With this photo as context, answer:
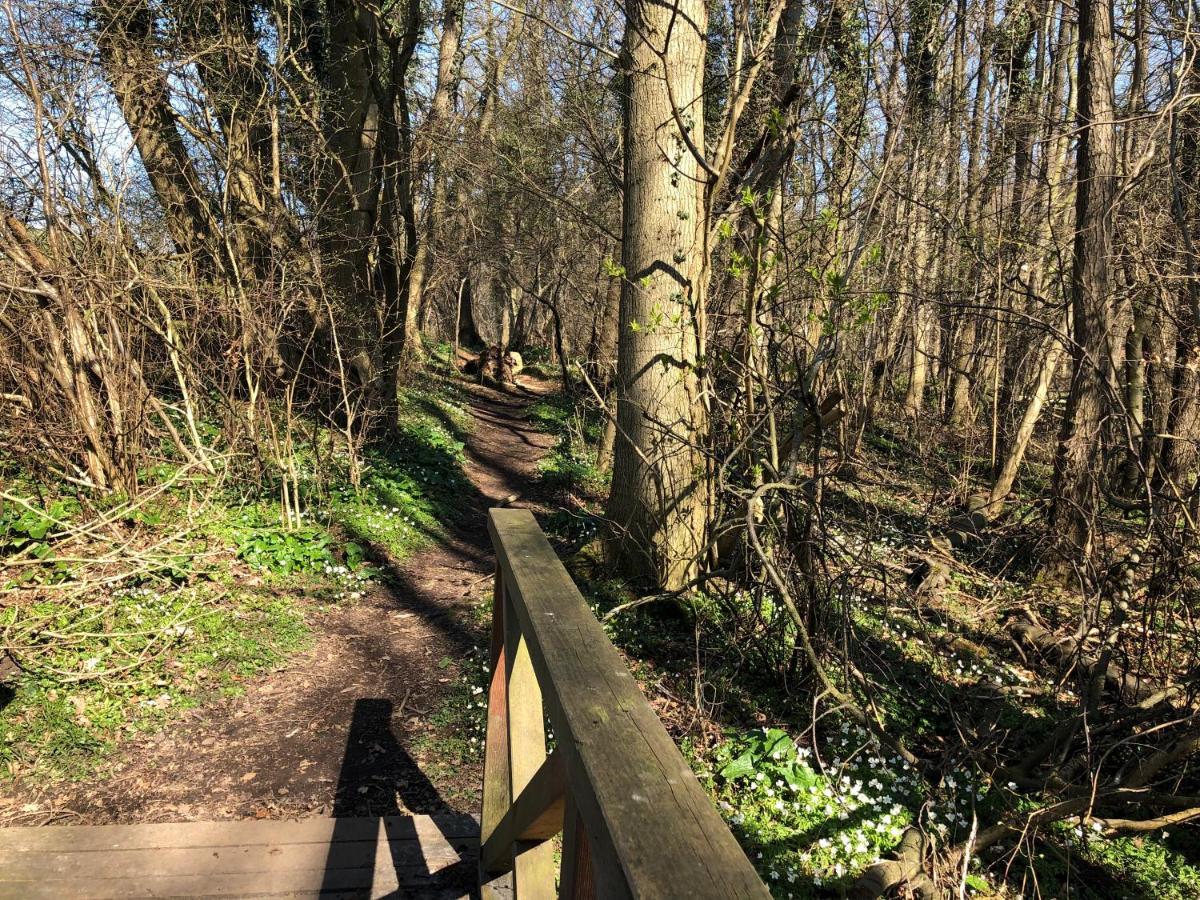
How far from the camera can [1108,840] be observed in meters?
4.30

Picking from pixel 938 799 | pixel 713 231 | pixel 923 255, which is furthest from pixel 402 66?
pixel 938 799

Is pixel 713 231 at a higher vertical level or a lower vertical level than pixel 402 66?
lower

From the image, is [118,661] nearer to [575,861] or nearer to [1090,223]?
[575,861]

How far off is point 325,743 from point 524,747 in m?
2.82

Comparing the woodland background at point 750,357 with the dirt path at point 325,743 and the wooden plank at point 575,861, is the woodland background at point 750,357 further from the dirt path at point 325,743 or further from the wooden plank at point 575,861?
the wooden plank at point 575,861

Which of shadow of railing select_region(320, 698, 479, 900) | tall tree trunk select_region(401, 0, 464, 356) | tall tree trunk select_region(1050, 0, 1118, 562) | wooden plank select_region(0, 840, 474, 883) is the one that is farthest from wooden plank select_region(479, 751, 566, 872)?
tall tree trunk select_region(401, 0, 464, 356)

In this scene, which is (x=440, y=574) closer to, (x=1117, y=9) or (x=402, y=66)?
(x=402, y=66)

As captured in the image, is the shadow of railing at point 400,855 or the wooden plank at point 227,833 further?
the wooden plank at point 227,833

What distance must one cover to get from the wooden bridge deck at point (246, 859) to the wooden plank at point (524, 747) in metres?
0.90

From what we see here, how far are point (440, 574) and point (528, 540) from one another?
5.60m

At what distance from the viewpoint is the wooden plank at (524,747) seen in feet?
7.27

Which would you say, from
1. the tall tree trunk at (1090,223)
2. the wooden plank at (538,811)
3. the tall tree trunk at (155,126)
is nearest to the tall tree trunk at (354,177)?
the tall tree trunk at (155,126)

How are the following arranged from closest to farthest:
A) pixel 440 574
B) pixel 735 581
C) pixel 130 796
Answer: pixel 130 796
pixel 735 581
pixel 440 574

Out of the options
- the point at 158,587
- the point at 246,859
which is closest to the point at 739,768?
the point at 246,859
